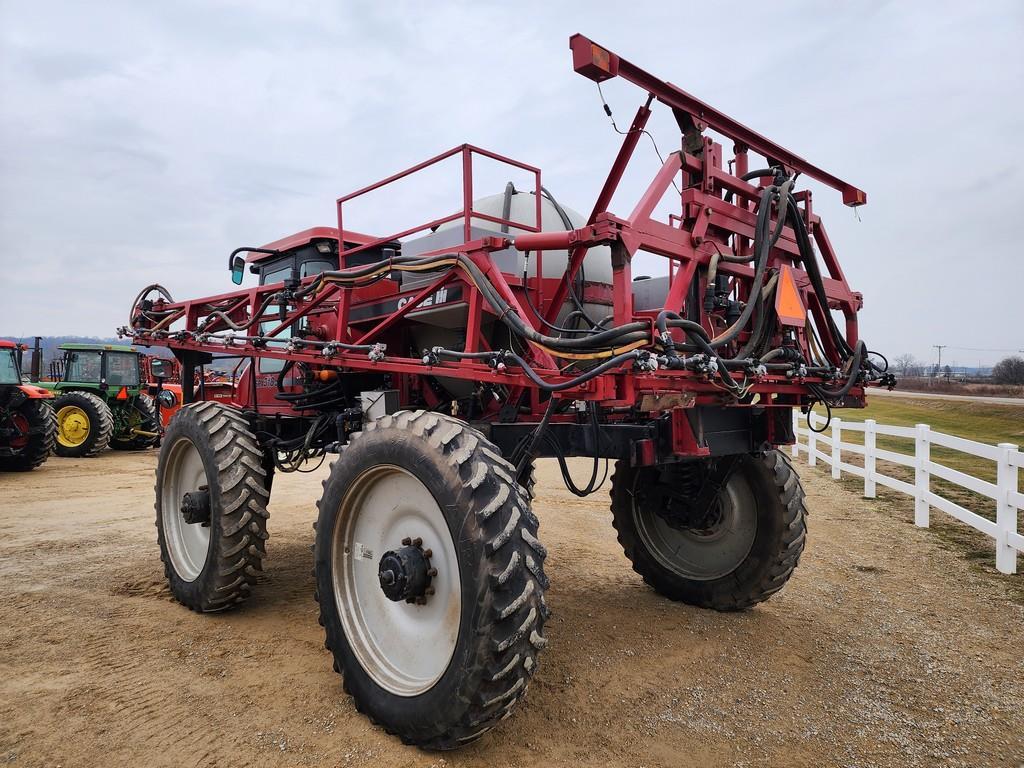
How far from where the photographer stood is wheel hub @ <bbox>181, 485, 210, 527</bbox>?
192 inches

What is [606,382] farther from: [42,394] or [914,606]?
[42,394]

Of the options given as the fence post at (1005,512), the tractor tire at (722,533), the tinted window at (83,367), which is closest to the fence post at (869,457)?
the fence post at (1005,512)

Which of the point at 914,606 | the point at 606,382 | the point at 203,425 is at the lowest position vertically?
the point at 914,606

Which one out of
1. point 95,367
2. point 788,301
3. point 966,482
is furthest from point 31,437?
point 966,482

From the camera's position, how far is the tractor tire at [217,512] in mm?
4695

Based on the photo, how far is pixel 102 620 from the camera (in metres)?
4.74

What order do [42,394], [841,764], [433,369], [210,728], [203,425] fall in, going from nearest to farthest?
[841,764] < [210,728] < [433,369] < [203,425] < [42,394]

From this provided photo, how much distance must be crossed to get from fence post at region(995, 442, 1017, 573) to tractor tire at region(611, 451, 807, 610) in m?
2.65

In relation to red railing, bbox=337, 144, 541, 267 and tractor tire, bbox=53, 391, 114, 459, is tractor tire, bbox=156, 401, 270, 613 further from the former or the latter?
tractor tire, bbox=53, 391, 114, 459

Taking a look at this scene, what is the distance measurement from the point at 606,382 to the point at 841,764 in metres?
2.04

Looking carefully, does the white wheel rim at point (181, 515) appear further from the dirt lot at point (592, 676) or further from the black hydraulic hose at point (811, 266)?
the black hydraulic hose at point (811, 266)

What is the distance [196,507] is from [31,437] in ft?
35.4

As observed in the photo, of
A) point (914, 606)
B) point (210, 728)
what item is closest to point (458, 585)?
point (210, 728)

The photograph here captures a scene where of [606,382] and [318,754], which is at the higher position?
[606,382]
